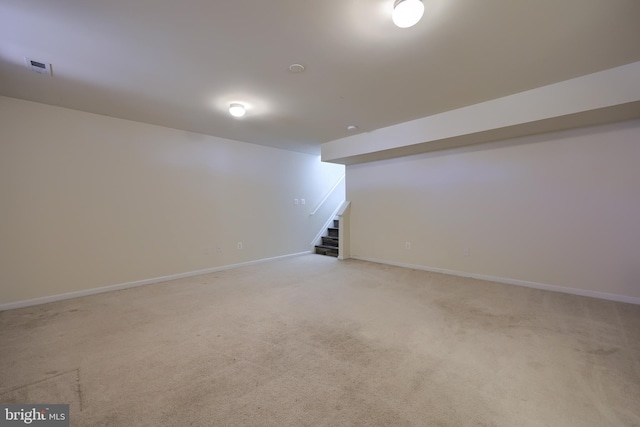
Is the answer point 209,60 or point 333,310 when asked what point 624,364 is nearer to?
point 333,310

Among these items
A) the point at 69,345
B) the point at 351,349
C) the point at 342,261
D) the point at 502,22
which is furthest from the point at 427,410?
the point at 342,261

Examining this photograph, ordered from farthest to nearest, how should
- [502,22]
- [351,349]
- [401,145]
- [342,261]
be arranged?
[342,261] < [401,145] < [351,349] < [502,22]

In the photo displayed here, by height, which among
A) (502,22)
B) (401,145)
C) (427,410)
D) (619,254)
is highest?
(502,22)

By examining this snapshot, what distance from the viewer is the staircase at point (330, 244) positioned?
6.26 m

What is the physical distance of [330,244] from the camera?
6.62 m

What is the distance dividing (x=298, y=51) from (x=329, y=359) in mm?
2565

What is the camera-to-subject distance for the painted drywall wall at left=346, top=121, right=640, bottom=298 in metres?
3.12

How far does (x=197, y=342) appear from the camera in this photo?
2.25m

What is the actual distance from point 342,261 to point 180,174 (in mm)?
3581

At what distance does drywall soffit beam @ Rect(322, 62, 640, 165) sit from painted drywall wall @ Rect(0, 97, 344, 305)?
274 cm

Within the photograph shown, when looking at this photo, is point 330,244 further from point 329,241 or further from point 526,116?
point 526,116

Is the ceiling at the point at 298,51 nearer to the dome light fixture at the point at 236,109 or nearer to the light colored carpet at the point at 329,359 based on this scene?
the dome light fixture at the point at 236,109

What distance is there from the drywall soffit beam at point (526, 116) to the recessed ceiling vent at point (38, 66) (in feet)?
13.4

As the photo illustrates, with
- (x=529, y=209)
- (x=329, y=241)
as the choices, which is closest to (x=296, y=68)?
(x=529, y=209)
